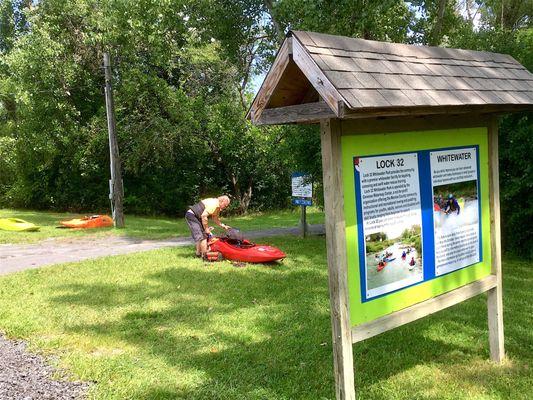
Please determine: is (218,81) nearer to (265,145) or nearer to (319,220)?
(265,145)

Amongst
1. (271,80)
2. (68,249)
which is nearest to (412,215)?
(271,80)

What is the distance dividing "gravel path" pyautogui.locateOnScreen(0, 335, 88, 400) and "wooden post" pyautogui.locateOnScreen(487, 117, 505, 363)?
404 cm

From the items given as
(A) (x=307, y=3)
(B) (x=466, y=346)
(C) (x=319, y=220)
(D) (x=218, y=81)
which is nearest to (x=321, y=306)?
(B) (x=466, y=346)

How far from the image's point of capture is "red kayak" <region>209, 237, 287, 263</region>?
1018cm

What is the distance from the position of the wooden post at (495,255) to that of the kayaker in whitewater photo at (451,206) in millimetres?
656

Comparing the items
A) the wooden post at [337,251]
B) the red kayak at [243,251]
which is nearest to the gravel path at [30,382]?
the wooden post at [337,251]

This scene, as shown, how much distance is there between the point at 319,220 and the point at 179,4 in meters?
9.71

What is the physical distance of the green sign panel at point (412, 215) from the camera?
12.9 feet

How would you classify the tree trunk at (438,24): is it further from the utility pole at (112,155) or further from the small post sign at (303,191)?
the utility pole at (112,155)

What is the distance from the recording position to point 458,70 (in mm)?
4668

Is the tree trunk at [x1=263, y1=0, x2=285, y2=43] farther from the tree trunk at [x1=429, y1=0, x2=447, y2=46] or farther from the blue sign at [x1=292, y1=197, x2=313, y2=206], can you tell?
the blue sign at [x1=292, y1=197, x2=313, y2=206]

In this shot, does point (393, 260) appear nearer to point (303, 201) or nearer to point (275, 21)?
point (303, 201)

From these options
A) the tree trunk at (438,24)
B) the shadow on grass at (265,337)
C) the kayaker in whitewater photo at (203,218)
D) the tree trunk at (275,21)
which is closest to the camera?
the shadow on grass at (265,337)

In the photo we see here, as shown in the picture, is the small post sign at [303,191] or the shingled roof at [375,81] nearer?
the shingled roof at [375,81]
